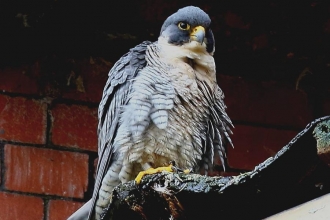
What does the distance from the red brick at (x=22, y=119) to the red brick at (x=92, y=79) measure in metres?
0.11

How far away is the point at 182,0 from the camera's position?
9.94ft

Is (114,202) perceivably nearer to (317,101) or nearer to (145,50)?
(145,50)

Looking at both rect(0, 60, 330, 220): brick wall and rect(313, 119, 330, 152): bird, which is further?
rect(0, 60, 330, 220): brick wall

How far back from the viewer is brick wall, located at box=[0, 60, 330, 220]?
116 inches

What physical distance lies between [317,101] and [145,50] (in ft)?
2.29

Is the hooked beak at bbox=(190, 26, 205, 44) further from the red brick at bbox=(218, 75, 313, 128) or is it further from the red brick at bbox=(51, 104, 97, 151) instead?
the red brick at bbox=(51, 104, 97, 151)

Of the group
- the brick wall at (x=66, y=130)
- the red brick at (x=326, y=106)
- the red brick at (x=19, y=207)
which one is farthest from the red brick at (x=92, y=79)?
the red brick at (x=326, y=106)

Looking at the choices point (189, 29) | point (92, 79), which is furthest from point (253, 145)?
point (92, 79)

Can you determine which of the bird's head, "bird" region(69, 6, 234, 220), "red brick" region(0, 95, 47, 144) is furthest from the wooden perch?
"red brick" region(0, 95, 47, 144)

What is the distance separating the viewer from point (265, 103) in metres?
3.20

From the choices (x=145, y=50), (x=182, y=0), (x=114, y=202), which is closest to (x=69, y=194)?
(x=145, y=50)

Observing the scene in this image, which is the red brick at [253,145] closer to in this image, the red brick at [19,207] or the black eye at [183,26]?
the black eye at [183,26]

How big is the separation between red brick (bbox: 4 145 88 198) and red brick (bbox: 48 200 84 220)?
0.03 meters

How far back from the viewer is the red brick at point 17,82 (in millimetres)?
3039
